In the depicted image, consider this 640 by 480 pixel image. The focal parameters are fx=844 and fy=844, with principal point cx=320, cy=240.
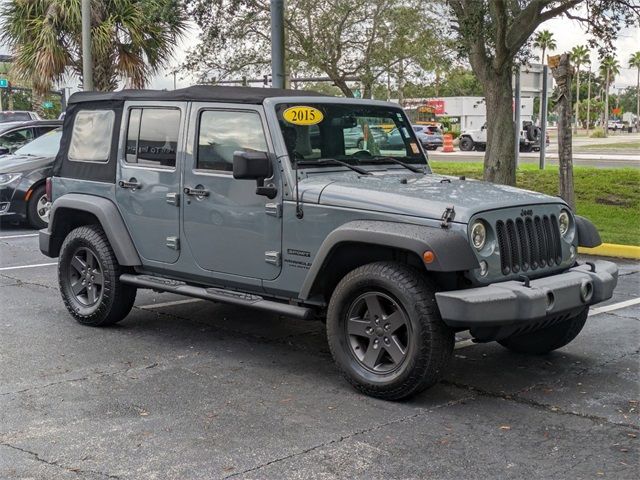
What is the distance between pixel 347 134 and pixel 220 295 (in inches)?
61.3

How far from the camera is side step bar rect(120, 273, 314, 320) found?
18.8 feet

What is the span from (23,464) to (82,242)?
316 cm

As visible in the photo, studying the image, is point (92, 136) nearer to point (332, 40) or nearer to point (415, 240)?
point (415, 240)

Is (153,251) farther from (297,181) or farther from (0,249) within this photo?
(0,249)

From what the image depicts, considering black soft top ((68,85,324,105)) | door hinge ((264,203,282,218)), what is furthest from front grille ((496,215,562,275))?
black soft top ((68,85,324,105))

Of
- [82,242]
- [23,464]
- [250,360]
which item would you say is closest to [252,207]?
[250,360]

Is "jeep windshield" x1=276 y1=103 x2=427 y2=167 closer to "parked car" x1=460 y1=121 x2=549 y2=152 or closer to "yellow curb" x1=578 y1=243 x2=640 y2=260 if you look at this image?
"yellow curb" x1=578 y1=243 x2=640 y2=260

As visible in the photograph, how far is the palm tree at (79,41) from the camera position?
19484 millimetres

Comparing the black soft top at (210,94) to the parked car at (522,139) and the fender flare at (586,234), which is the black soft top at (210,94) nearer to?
the fender flare at (586,234)

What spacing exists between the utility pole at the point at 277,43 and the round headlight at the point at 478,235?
Answer: 6.43 metres

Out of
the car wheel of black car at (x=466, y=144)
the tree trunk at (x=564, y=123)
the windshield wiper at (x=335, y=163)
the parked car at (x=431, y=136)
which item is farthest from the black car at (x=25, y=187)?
the parked car at (x=431, y=136)

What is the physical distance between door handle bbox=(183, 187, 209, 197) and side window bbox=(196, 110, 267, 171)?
173 millimetres

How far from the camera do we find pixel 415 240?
16.3 ft

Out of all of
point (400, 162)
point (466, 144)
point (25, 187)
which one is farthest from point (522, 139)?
point (400, 162)
